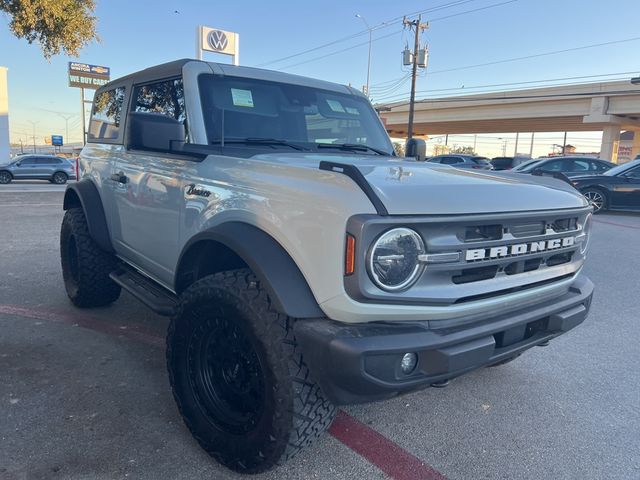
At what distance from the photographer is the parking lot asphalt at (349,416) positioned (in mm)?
2375

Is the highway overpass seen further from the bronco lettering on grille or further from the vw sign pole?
the bronco lettering on grille

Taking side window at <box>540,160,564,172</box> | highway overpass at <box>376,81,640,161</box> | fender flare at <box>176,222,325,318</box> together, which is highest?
highway overpass at <box>376,81,640,161</box>

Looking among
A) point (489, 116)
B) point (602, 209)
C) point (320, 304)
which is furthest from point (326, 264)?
point (489, 116)

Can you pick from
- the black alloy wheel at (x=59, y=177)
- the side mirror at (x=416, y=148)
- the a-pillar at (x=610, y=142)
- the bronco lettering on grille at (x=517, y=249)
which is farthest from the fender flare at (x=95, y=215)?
the a-pillar at (x=610, y=142)

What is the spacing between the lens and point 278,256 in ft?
6.88

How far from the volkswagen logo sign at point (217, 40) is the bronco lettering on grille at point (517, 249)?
799 inches

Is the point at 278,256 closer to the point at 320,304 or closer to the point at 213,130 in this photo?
the point at 320,304

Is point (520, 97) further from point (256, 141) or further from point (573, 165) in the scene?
point (256, 141)

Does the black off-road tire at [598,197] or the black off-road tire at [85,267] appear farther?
the black off-road tire at [598,197]

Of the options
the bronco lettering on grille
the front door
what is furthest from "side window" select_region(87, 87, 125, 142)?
the bronco lettering on grille

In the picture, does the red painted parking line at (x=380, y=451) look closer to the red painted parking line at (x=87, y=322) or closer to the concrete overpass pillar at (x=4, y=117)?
the red painted parking line at (x=87, y=322)

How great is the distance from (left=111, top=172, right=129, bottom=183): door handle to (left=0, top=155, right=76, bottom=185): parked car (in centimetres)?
2348

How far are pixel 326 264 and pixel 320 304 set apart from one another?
6.5 inches

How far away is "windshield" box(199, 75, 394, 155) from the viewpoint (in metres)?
3.09
